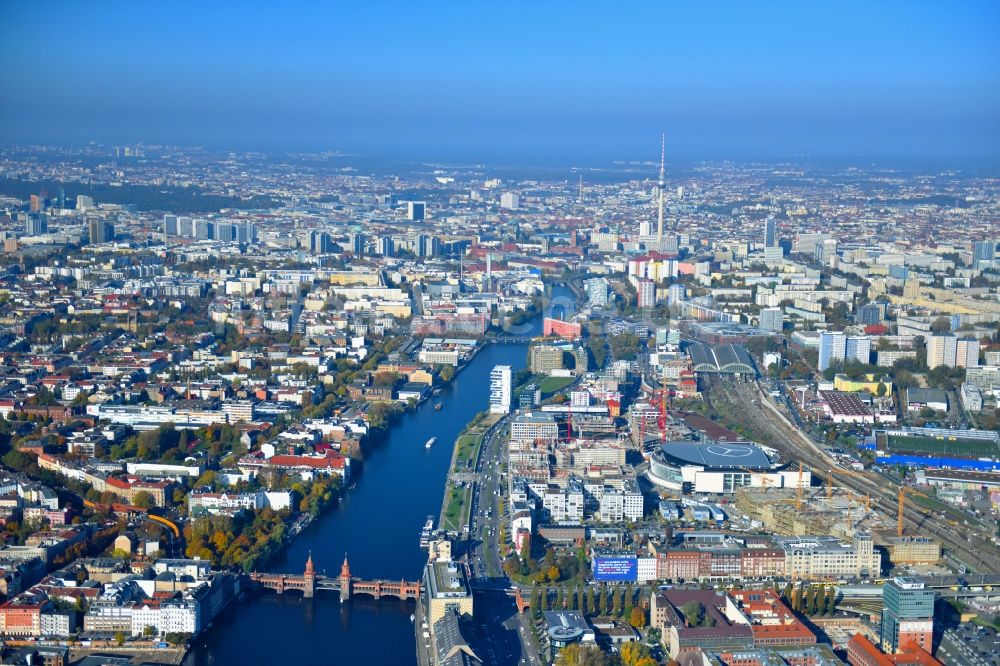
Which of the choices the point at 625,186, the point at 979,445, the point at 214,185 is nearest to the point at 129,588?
the point at 979,445

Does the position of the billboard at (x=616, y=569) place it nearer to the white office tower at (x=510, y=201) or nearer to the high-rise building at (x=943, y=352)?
the high-rise building at (x=943, y=352)

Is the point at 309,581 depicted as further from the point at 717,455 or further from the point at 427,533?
the point at 717,455

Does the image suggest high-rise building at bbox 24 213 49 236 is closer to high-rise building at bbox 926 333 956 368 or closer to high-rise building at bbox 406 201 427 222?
high-rise building at bbox 406 201 427 222

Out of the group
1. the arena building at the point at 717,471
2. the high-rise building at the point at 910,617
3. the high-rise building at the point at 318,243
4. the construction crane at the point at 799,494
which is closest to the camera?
the high-rise building at the point at 910,617

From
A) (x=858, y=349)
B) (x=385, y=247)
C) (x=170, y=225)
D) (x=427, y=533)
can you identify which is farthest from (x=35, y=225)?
(x=427, y=533)

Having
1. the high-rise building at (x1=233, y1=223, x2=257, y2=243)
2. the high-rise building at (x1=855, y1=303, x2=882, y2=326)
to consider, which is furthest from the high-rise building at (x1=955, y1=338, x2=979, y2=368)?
the high-rise building at (x1=233, y1=223, x2=257, y2=243)

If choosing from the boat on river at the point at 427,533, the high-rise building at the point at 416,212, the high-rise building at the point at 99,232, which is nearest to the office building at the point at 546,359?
the boat on river at the point at 427,533

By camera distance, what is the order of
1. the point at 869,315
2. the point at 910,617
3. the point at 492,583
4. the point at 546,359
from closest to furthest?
1. the point at 910,617
2. the point at 492,583
3. the point at 546,359
4. the point at 869,315
